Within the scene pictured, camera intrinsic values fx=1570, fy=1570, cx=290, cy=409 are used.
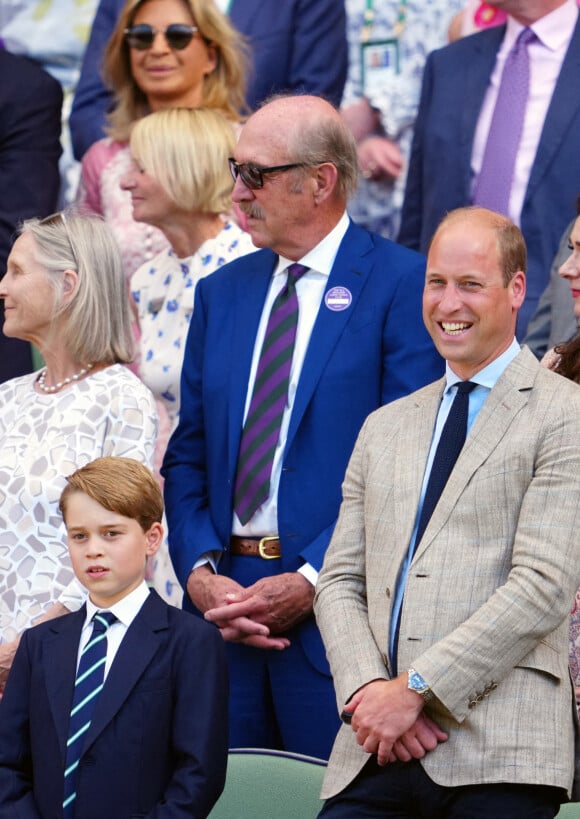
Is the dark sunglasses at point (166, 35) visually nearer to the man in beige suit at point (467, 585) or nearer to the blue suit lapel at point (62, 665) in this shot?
the man in beige suit at point (467, 585)

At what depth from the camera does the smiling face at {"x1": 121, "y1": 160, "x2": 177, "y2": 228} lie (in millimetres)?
4715

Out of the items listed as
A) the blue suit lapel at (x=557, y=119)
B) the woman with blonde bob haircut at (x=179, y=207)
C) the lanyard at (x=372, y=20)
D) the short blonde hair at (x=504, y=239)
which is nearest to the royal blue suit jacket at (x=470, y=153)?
the blue suit lapel at (x=557, y=119)

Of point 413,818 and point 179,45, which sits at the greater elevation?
point 179,45

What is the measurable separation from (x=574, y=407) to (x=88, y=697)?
107 centimetres

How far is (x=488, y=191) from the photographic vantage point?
502 cm

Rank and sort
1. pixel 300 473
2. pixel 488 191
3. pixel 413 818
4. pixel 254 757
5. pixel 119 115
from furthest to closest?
pixel 119 115
pixel 488 191
pixel 300 473
pixel 254 757
pixel 413 818

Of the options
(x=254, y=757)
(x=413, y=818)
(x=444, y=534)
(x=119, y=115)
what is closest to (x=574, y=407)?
(x=444, y=534)

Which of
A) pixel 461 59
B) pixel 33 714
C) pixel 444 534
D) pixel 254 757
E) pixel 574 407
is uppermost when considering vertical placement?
pixel 461 59

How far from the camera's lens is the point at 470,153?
5.09m

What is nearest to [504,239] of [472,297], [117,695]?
[472,297]

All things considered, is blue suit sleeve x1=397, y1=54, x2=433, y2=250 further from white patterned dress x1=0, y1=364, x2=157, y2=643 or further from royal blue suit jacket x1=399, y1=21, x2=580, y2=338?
white patterned dress x1=0, y1=364, x2=157, y2=643

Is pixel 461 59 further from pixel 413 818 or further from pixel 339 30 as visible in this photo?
pixel 413 818

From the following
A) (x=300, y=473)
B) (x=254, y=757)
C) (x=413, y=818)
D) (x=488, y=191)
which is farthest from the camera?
(x=488, y=191)

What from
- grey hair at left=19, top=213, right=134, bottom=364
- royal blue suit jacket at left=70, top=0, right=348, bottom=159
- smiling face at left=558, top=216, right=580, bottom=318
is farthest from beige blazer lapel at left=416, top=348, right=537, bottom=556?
royal blue suit jacket at left=70, top=0, right=348, bottom=159
